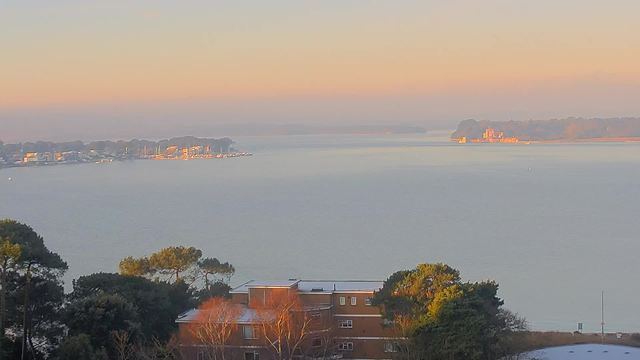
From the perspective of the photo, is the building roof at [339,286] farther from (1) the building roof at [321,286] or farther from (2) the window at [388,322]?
(2) the window at [388,322]

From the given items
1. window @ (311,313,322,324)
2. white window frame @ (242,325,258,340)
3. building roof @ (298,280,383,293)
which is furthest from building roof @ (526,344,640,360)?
white window frame @ (242,325,258,340)

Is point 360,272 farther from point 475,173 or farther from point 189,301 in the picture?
point 475,173

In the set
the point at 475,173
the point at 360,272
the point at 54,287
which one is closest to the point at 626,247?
the point at 360,272

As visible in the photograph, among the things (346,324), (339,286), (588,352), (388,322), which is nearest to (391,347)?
(388,322)

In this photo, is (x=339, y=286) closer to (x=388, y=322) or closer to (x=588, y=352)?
(x=388, y=322)

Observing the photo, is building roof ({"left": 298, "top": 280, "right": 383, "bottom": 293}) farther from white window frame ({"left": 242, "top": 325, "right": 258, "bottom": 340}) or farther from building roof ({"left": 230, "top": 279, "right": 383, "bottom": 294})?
white window frame ({"left": 242, "top": 325, "right": 258, "bottom": 340})
